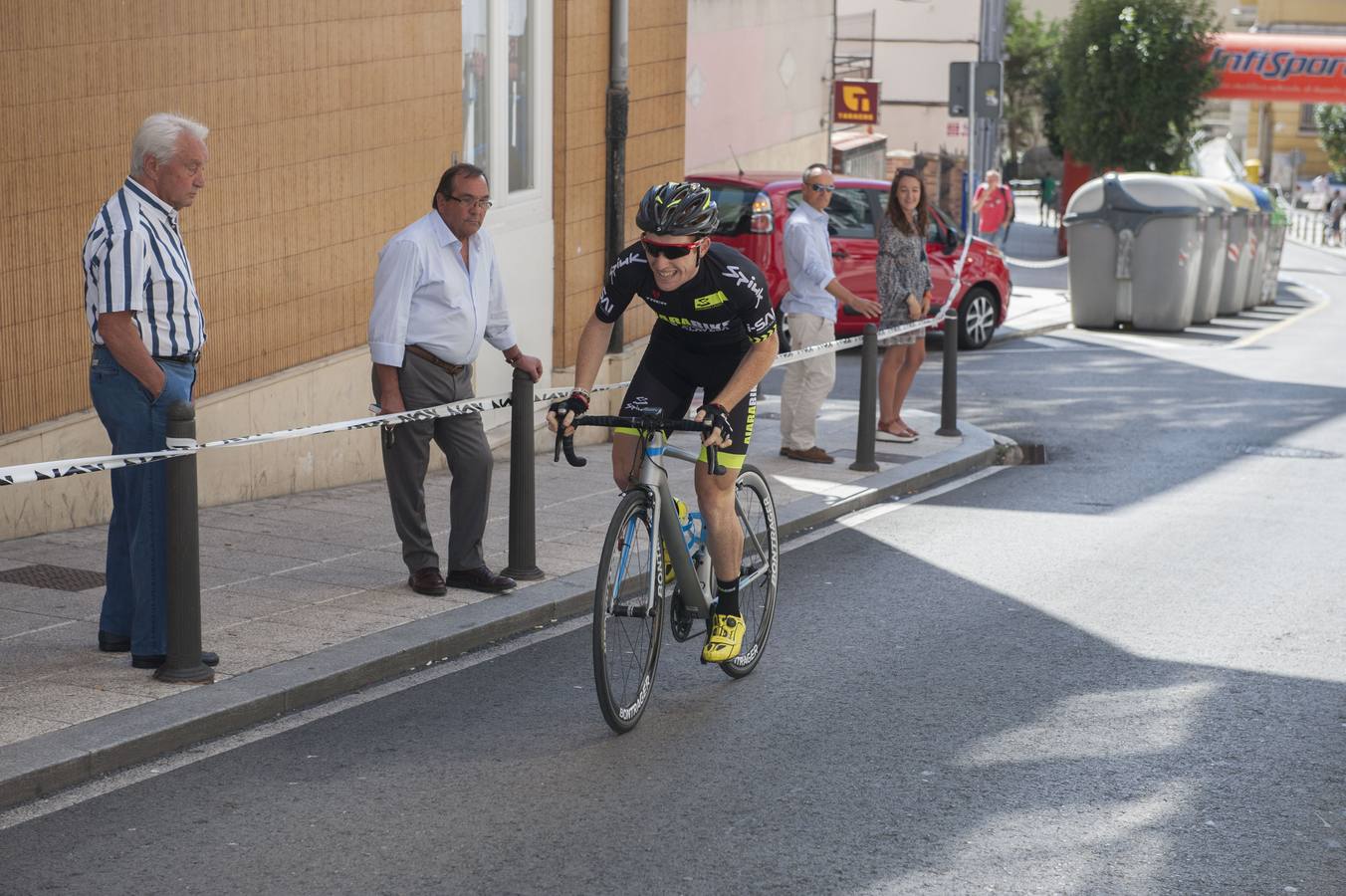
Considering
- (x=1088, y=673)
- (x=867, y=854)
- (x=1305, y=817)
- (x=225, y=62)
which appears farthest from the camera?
(x=225, y=62)

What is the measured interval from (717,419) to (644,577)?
0.61 m

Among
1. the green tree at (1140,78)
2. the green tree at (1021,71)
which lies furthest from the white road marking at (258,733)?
the green tree at (1021,71)

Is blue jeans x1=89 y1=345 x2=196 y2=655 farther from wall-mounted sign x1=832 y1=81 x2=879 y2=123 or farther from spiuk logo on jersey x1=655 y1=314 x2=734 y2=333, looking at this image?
wall-mounted sign x1=832 y1=81 x2=879 y2=123

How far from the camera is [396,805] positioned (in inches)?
210

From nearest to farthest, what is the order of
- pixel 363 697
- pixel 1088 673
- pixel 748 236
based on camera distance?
pixel 363 697 < pixel 1088 673 < pixel 748 236

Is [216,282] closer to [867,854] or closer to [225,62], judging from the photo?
[225,62]

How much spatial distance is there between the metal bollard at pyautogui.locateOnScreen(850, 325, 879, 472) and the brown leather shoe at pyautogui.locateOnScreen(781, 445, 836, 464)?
0.97 feet

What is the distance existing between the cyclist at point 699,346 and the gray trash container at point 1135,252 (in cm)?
1850

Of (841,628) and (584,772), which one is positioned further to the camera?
(841,628)

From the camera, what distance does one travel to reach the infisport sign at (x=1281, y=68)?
42312 mm

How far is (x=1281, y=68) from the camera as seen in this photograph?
42.6 meters

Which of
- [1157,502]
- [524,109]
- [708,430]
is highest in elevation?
[524,109]

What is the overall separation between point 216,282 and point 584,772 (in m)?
4.71

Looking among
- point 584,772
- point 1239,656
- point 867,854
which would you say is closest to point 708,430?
point 584,772
